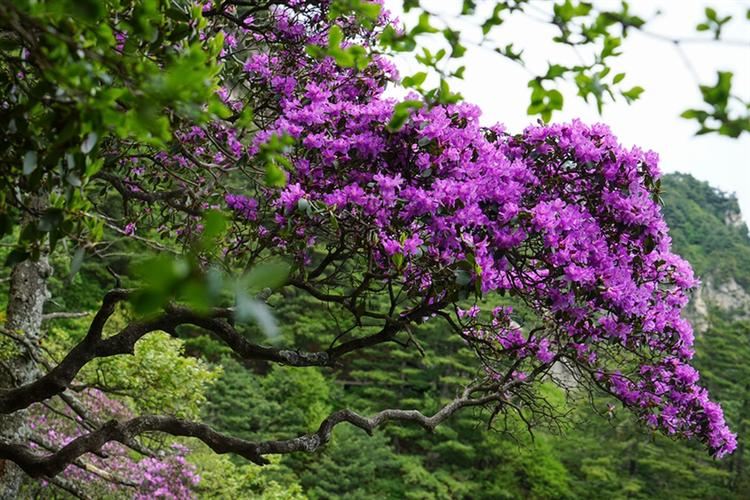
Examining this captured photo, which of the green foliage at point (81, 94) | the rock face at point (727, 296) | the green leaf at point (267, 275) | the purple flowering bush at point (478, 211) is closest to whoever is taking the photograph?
the green leaf at point (267, 275)

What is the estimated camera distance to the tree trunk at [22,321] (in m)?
4.86

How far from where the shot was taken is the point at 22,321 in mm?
5117

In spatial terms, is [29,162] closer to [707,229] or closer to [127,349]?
[127,349]

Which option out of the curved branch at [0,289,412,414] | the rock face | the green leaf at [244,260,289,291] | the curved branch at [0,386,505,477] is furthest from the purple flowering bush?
the rock face

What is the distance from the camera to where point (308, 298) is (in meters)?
21.7

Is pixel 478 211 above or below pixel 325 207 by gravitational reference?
below

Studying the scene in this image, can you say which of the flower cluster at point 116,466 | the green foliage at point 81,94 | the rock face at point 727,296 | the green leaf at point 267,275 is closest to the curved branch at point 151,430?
the green foliage at point 81,94

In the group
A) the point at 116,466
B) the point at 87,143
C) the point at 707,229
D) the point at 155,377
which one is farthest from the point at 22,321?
the point at 707,229

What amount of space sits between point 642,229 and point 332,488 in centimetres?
1345

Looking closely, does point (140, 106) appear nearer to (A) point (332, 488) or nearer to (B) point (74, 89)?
(B) point (74, 89)

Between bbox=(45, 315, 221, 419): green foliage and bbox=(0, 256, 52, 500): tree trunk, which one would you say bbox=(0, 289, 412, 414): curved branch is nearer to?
bbox=(0, 256, 52, 500): tree trunk

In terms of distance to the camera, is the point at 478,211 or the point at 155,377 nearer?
the point at 478,211

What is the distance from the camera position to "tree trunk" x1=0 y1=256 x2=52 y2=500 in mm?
4855

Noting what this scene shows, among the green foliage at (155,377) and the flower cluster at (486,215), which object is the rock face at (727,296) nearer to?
the green foliage at (155,377)
